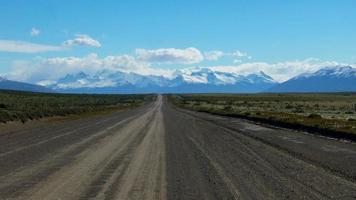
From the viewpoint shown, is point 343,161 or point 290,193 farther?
point 343,161

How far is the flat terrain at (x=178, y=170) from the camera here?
10.9m

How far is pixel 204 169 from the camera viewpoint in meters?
14.5

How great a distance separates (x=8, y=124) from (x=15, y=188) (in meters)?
27.8

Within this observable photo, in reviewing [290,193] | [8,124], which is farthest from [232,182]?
[8,124]

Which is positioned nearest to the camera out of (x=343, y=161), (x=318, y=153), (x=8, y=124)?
(x=343, y=161)

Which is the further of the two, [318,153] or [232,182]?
[318,153]

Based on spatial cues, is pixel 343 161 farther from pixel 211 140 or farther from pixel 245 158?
pixel 211 140

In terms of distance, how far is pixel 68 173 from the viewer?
539 inches

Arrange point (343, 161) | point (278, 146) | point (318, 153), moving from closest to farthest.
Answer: point (343, 161), point (318, 153), point (278, 146)

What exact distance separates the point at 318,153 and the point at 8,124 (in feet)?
82.5

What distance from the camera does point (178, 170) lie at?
1441cm

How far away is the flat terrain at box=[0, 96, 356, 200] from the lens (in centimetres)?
1092

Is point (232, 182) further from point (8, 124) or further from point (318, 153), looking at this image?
point (8, 124)

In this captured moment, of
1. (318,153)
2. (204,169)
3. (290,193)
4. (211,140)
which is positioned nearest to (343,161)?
(318,153)
